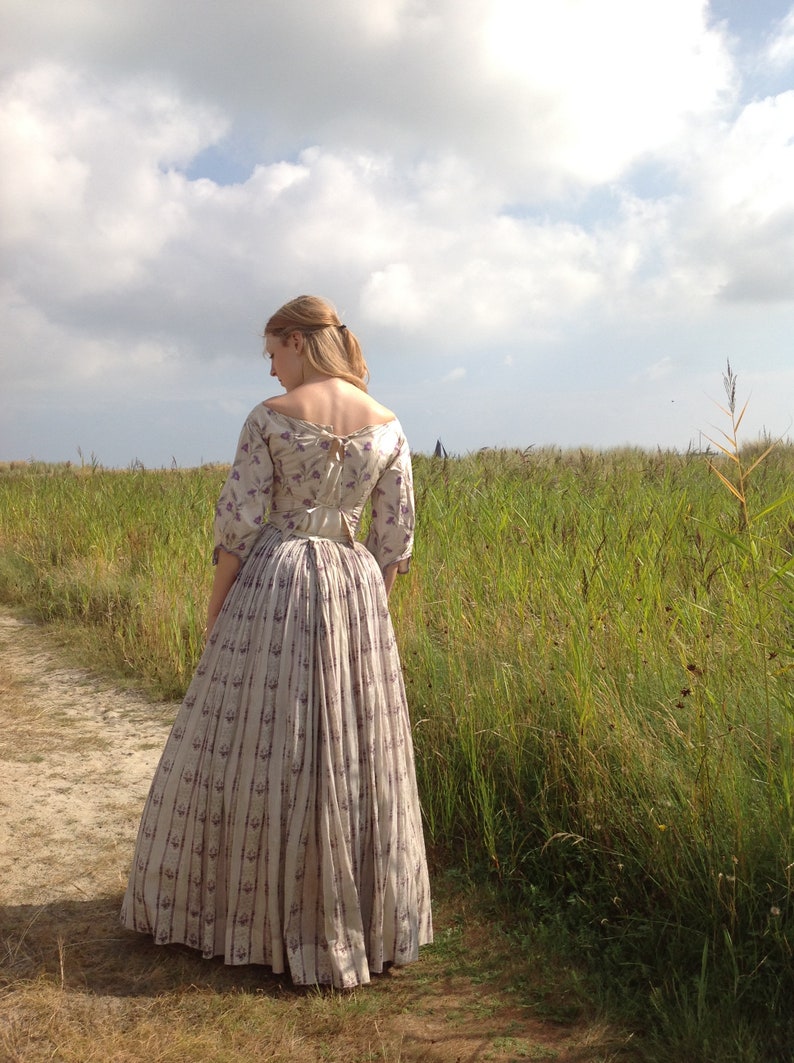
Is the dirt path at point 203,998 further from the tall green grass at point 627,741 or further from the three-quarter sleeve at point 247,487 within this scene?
the three-quarter sleeve at point 247,487

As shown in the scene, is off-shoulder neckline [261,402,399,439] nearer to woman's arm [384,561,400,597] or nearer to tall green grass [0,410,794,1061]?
woman's arm [384,561,400,597]

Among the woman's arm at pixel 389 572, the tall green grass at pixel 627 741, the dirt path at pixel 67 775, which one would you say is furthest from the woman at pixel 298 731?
the dirt path at pixel 67 775

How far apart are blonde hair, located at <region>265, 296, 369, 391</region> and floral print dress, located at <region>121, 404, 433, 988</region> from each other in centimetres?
22

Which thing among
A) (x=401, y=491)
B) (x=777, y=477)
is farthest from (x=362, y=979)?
(x=777, y=477)

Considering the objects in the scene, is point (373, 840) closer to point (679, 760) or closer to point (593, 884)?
point (593, 884)

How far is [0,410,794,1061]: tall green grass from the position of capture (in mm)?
2428

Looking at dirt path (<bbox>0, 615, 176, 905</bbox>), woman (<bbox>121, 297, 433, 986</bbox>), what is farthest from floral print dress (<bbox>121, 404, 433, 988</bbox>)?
dirt path (<bbox>0, 615, 176, 905</bbox>)

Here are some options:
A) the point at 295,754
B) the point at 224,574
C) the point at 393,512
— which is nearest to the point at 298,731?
the point at 295,754

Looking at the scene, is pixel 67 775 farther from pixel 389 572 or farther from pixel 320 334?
pixel 320 334

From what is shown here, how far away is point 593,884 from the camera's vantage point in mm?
2811

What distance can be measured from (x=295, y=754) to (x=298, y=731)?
2.5 inches

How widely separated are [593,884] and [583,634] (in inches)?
37.1

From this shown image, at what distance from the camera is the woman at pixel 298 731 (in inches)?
98.7

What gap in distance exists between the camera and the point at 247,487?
8.47ft
